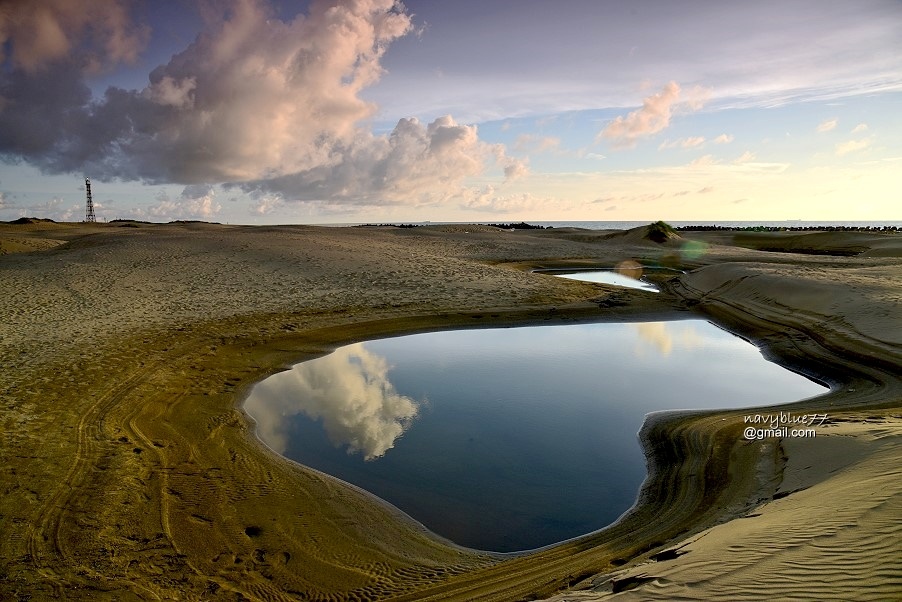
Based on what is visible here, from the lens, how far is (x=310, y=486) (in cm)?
810

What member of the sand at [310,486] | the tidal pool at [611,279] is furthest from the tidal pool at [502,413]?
the tidal pool at [611,279]

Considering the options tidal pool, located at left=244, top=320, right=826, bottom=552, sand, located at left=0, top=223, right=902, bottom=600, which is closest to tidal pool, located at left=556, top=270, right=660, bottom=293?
sand, located at left=0, top=223, right=902, bottom=600

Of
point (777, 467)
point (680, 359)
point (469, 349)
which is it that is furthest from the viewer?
point (469, 349)

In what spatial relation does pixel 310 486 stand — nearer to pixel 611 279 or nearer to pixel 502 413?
pixel 502 413

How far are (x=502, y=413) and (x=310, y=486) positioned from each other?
4789 millimetres

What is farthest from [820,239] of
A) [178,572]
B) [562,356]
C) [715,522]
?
[178,572]

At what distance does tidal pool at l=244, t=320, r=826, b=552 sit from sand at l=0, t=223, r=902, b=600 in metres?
0.57

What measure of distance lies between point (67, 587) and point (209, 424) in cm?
487

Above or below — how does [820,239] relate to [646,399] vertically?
above

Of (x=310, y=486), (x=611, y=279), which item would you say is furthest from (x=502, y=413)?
(x=611, y=279)

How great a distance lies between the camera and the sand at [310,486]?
17.0ft

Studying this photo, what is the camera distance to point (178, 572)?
5.89 metres

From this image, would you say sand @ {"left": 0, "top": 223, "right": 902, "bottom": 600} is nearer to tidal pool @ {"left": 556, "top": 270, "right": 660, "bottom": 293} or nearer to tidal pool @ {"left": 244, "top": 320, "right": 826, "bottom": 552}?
tidal pool @ {"left": 244, "top": 320, "right": 826, "bottom": 552}

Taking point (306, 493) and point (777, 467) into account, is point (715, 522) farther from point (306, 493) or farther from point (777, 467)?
point (306, 493)
